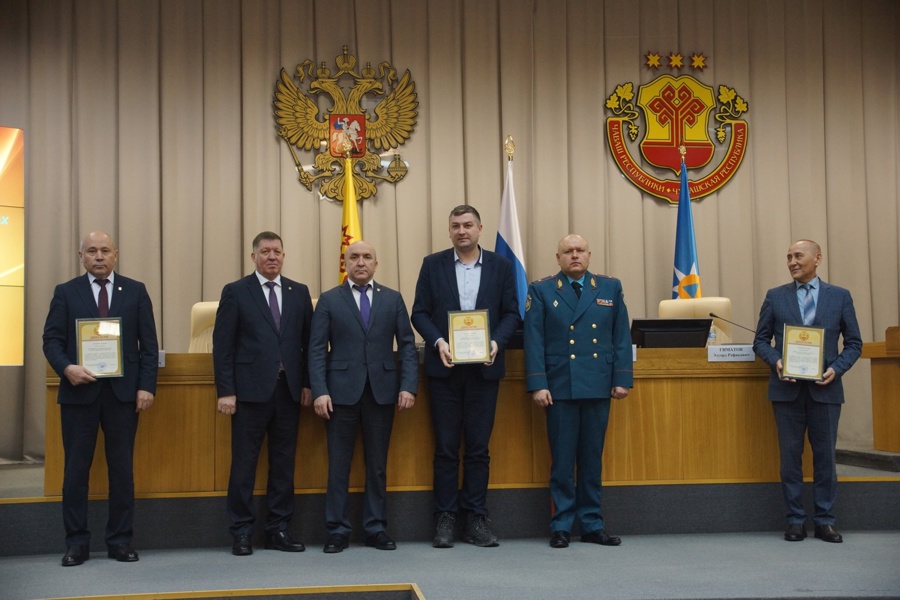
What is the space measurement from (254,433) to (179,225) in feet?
11.0

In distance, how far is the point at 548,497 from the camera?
473cm

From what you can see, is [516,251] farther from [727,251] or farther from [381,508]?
[381,508]

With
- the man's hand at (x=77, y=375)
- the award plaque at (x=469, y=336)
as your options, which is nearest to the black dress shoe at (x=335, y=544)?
the award plaque at (x=469, y=336)

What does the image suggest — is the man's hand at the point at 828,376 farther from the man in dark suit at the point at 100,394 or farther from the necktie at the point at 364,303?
the man in dark suit at the point at 100,394

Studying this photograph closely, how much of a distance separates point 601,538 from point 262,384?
5.81 feet

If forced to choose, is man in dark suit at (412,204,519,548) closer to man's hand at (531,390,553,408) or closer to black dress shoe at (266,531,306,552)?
man's hand at (531,390,553,408)

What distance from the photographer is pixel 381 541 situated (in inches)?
173

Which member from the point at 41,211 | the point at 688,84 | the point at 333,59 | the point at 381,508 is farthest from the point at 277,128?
the point at 381,508

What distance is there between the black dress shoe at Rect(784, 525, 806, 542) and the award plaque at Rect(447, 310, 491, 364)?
1720 mm

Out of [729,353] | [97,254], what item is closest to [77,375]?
[97,254]

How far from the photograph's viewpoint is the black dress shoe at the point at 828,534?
14.7ft

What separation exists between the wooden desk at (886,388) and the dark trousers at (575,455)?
2095 mm

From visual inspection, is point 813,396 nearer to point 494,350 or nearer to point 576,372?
point 576,372

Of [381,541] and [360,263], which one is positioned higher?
[360,263]
